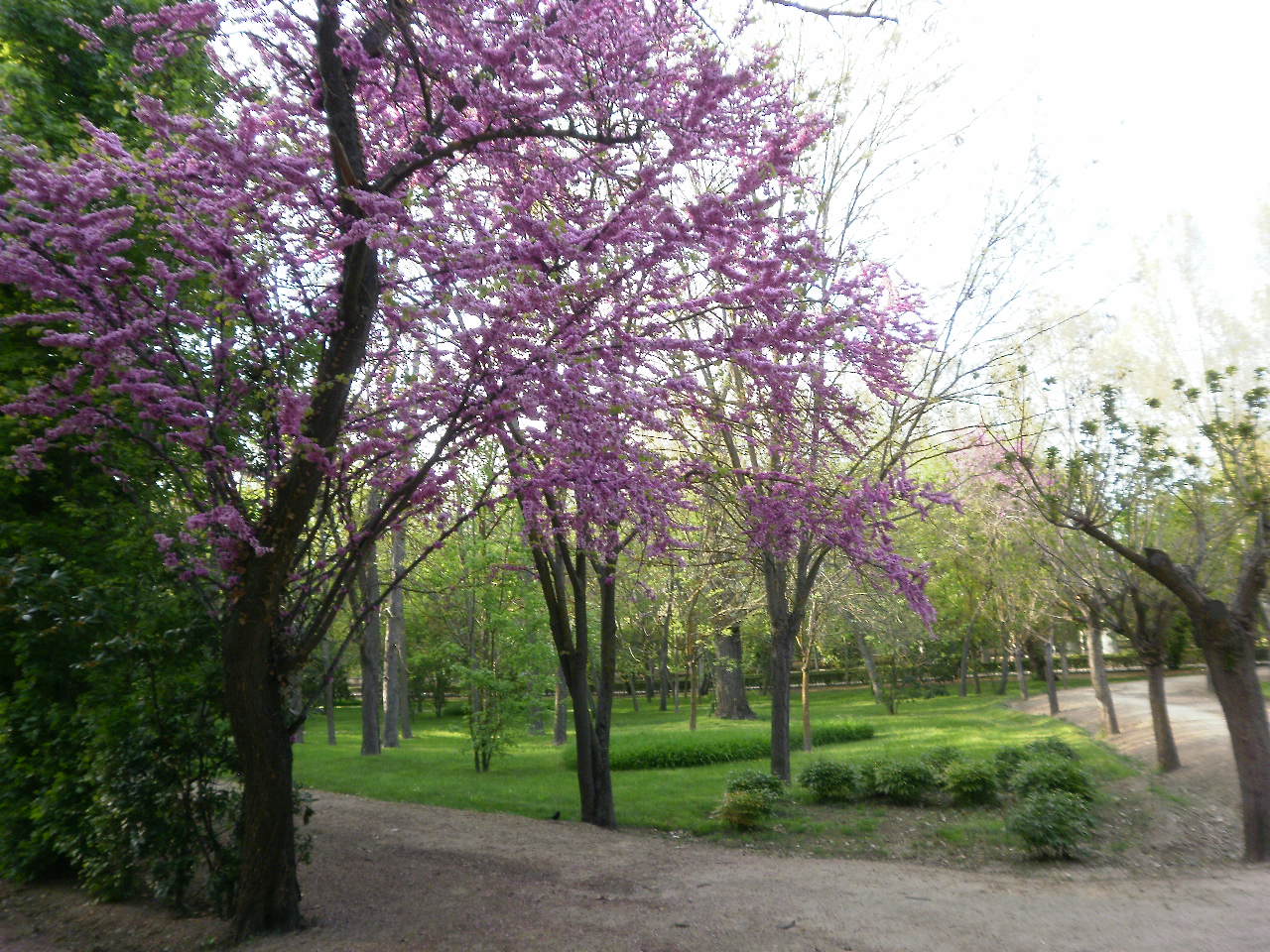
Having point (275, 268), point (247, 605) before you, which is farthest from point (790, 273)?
point (247, 605)

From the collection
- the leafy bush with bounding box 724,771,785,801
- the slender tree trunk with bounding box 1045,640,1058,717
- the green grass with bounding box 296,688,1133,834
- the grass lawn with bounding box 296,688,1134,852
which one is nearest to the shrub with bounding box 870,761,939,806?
the grass lawn with bounding box 296,688,1134,852

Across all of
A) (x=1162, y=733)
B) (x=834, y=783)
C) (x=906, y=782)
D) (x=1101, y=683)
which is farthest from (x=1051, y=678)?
(x=834, y=783)

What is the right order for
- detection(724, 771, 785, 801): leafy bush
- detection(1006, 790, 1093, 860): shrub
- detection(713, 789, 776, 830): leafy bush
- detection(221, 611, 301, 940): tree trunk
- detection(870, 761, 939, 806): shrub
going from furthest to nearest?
detection(870, 761, 939, 806): shrub < detection(724, 771, 785, 801): leafy bush < detection(713, 789, 776, 830): leafy bush < detection(1006, 790, 1093, 860): shrub < detection(221, 611, 301, 940): tree trunk

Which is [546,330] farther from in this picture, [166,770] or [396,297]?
[166,770]

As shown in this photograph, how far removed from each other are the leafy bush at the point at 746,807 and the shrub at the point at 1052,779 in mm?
2815

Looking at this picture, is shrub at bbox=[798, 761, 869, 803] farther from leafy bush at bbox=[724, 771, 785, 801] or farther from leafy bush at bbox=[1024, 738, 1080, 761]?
leafy bush at bbox=[1024, 738, 1080, 761]

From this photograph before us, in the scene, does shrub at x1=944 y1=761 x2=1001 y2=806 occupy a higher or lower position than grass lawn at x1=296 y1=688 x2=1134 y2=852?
higher

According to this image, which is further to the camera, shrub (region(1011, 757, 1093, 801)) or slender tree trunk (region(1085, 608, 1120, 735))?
slender tree trunk (region(1085, 608, 1120, 735))

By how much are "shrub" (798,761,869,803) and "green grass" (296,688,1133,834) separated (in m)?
1.35

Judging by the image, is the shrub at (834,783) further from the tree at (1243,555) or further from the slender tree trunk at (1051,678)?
the slender tree trunk at (1051,678)

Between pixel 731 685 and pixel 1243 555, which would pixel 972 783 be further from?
pixel 731 685

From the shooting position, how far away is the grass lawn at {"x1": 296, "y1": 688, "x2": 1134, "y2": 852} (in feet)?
33.6

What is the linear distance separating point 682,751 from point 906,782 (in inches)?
220

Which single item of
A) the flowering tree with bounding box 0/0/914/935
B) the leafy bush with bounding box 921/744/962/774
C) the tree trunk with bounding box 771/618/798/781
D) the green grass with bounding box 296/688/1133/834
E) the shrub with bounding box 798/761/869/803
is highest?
the flowering tree with bounding box 0/0/914/935
